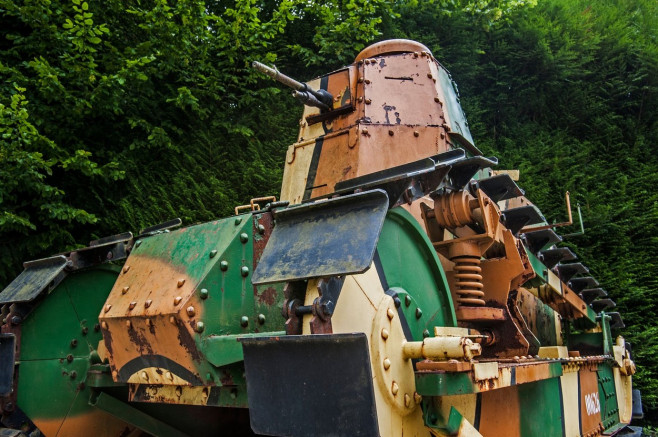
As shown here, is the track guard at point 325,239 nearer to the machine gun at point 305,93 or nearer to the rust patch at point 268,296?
the rust patch at point 268,296

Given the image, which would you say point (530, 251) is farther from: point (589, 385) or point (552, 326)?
point (552, 326)

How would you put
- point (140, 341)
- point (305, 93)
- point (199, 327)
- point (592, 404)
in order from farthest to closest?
point (592, 404)
point (305, 93)
point (140, 341)
point (199, 327)

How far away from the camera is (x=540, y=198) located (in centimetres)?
952

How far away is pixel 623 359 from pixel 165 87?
330 inches

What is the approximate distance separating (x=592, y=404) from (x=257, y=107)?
7605mm

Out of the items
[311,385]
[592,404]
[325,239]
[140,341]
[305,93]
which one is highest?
[305,93]

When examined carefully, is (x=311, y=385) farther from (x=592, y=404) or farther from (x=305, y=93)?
(x=592, y=404)

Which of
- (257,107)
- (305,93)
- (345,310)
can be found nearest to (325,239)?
(345,310)

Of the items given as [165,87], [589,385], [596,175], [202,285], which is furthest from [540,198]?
[202,285]

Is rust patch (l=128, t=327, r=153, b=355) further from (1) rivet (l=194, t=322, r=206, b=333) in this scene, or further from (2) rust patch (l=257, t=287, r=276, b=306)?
(2) rust patch (l=257, t=287, r=276, b=306)

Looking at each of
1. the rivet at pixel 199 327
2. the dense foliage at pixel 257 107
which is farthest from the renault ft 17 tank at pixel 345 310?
the dense foliage at pixel 257 107

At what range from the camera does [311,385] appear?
2.11 meters

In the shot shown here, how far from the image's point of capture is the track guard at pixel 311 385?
2.01 m

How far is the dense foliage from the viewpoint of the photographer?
8.00 meters
